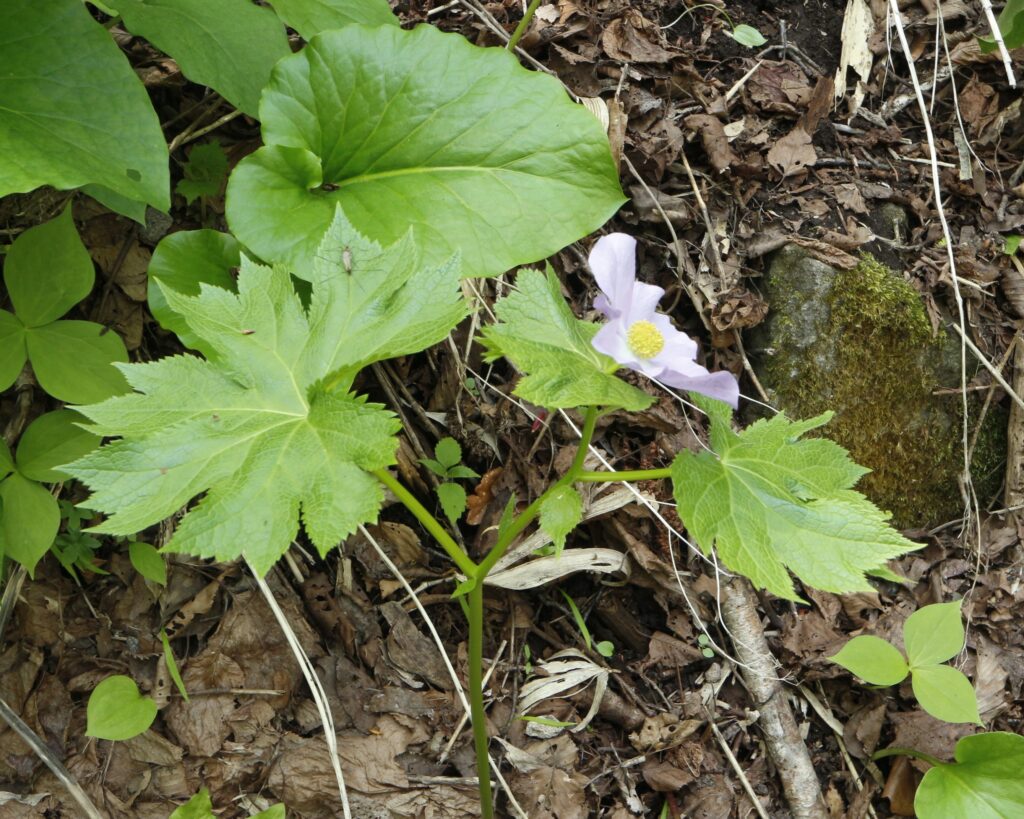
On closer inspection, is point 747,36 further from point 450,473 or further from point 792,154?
point 450,473

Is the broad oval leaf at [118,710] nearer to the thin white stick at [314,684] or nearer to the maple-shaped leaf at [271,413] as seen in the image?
the thin white stick at [314,684]

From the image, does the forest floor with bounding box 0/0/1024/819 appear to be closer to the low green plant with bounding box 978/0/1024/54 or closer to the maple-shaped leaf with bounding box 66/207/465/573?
the low green plant with bounding box 978/0/1024/54

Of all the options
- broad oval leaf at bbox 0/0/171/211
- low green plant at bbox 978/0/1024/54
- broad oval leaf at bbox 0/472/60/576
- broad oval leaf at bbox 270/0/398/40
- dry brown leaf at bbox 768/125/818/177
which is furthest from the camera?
dry brown leaf at bbox 768/125/818/177

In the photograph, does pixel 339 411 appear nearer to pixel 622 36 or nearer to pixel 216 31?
pixel 216 31

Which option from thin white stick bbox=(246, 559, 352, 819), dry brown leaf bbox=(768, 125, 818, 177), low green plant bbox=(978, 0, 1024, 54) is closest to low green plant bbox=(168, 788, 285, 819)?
thin white stick bbox=(246, 559, 352, 819)

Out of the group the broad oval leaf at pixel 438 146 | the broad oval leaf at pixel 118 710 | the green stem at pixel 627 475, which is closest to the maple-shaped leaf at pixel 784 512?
the green stem at pixel 627 475

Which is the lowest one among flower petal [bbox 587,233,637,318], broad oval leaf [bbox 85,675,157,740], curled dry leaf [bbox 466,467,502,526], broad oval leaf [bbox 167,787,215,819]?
broad oval leaf [bbox 167,787,215,819]

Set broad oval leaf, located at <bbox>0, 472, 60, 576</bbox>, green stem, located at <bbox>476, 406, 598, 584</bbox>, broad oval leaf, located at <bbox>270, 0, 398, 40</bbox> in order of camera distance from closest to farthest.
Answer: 1. green stem, located at <bbox>476, 406, 598, 584</bbox>
2. broad oval leaf, located at <bbox>0, 472, 60, 576</bbox>
3. broad oval leaf, located at <bbox>270, 0, 398, 40</bbox>

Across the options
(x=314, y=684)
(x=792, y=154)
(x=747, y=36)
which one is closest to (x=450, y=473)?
(x=314, y=684)
